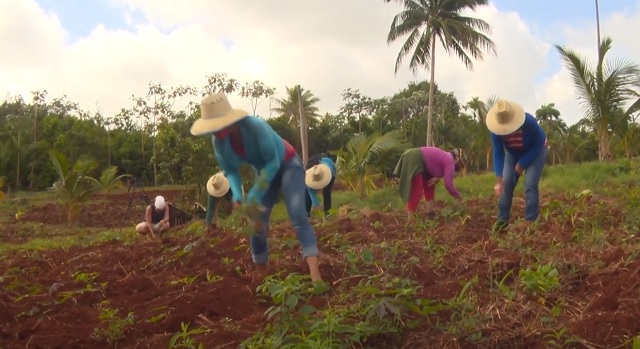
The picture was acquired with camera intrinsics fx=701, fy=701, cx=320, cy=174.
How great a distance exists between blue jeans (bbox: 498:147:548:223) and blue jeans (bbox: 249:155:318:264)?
2.16 metres

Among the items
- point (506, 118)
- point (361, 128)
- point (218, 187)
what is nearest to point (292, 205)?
point (506, 118)

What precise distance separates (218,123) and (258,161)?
15.1 inches

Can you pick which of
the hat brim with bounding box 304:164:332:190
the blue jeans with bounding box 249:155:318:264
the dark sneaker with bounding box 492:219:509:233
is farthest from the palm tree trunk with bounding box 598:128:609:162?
the blue jeans with bounding box 249:155:318:264

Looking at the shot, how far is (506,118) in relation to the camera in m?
5.77

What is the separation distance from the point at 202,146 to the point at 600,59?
937cm

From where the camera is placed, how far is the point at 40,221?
1538 cm

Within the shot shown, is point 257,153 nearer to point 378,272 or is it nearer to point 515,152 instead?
point 378,272

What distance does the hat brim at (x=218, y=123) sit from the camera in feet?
13.4

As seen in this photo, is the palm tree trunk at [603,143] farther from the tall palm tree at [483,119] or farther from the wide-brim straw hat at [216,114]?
the wide-brim straw hat at [216,114]

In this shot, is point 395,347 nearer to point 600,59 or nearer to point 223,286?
point 223,286

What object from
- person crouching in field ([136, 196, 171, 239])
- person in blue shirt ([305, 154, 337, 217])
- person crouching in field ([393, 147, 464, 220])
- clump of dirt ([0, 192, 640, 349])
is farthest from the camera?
person crouching in field ([136, 196, 171, 239])

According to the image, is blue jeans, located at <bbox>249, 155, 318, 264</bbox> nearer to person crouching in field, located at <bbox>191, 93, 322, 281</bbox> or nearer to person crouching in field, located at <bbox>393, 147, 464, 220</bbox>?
person crouching in field, located at <bbox>191, 93, 322, 281</bbox>

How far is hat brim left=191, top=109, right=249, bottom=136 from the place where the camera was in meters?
4.09

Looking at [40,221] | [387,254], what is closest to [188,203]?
[40,221]
